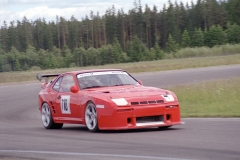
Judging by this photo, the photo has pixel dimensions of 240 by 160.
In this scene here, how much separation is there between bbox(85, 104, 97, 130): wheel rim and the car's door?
17.0 inches

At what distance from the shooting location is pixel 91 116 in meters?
11.3

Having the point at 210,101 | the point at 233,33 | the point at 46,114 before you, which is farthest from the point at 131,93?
the point at 233,33

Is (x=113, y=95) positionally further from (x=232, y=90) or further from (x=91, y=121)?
(x=232, y=90)

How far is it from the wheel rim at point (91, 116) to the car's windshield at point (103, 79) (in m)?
0.76

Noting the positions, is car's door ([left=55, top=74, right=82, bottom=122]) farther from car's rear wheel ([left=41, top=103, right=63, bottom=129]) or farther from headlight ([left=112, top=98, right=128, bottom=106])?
headlight ([left=112, top=98, right=128, bottom=106])

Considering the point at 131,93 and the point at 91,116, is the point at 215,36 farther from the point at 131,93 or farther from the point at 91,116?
the point at 131,93

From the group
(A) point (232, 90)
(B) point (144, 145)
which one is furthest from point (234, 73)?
(B) point (144, 145)

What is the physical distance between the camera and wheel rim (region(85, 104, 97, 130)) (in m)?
11.1

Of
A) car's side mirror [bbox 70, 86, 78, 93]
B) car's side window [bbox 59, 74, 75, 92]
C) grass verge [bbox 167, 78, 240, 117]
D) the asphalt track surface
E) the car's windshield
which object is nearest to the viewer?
the asphalt track surface

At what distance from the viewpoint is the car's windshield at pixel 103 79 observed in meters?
12.0

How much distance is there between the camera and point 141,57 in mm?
97375

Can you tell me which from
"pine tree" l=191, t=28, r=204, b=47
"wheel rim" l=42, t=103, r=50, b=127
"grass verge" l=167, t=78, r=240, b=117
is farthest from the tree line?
"wheel rim" l=42, t=103, r=50, b=127

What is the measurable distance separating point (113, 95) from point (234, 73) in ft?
74.0

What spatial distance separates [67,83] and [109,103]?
2189mm
